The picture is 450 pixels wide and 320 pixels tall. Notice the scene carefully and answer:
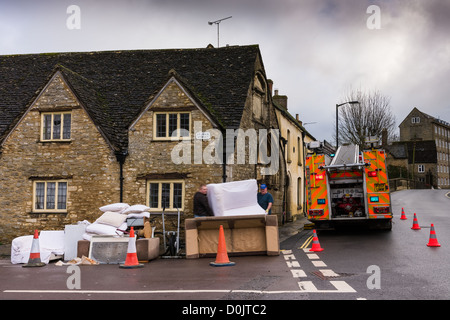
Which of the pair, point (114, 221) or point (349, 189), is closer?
point (114, 221)

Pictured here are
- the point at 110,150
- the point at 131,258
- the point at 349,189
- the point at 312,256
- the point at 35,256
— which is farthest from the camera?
the point at 110,150

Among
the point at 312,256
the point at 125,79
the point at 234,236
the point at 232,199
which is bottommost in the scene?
the point at 312,256

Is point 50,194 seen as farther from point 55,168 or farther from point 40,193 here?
point 55,168

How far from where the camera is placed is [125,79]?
2212 centimetres

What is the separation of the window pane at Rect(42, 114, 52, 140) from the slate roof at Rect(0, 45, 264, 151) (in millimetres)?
877

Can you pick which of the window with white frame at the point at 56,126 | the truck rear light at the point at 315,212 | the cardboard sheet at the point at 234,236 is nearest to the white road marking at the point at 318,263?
the cardboard sheet at the point at 234,236

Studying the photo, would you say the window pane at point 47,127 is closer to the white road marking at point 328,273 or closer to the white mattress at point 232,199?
the white mattress at point 232,199

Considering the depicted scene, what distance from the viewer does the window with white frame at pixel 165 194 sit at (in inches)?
708

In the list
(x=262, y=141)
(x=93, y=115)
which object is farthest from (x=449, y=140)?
(x=93, y=115)

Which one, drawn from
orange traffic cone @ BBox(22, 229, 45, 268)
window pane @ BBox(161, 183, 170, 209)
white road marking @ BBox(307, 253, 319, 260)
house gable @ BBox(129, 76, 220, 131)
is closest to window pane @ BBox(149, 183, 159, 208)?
window pane @ BBox(161, 183, 170, 209)

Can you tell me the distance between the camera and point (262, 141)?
22594 mm

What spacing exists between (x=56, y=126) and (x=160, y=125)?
4.35 meters

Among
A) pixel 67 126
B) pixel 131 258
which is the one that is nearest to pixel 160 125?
pixel 67 126

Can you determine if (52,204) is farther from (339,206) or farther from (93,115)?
(339,206)
